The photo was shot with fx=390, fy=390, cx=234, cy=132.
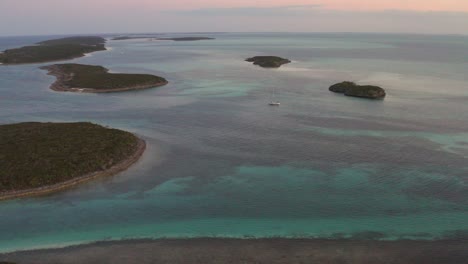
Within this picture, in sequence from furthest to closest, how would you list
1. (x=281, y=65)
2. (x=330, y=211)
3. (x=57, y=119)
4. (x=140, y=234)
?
(x=281, y=65), (x=57, y=119), (x=330, y=211), (x=140, y=234)

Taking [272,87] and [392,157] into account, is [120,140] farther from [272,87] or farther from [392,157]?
[272,87]

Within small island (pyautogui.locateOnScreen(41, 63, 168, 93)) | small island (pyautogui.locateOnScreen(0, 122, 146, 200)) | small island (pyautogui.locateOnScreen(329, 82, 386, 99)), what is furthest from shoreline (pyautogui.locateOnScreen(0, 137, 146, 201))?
small island (pyautogui.locateOnScreen(329, 82, 386, 99))

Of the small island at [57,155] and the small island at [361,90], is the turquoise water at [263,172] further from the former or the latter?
the small island at [361,90]

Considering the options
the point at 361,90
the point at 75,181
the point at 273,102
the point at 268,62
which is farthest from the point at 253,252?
the point at 268,62

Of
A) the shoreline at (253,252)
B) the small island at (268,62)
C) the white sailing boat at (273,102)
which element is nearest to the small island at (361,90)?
the white sailing boat at (273,102)

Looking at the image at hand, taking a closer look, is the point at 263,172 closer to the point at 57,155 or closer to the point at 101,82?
the point at 57,155

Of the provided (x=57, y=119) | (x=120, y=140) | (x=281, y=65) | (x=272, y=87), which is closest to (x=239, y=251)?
(x=120, y=140)

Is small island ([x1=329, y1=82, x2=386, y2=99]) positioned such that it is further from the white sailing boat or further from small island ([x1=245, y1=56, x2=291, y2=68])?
small island ([x1=245, y1=56, x2=291, y2=68])
